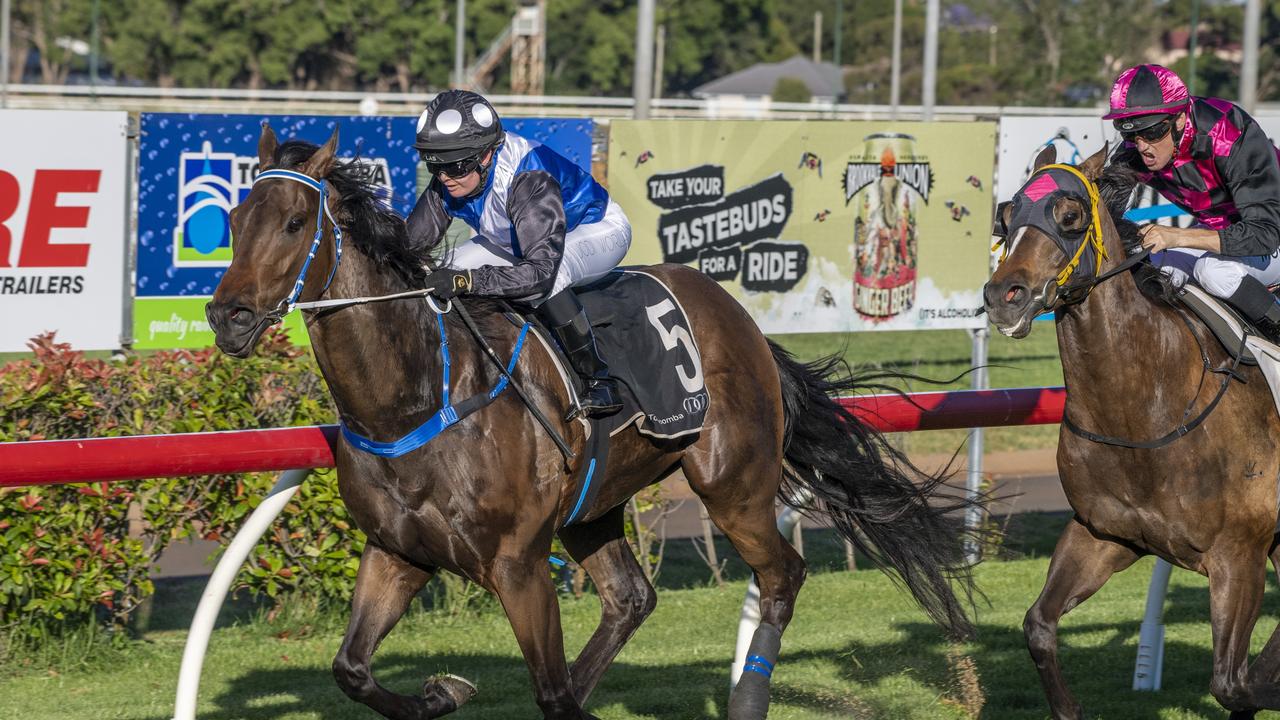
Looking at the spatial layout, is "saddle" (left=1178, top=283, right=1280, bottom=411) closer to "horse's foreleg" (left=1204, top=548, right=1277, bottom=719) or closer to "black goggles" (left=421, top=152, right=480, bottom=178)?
"horse's foreleg" (left=1204, top=548, right=1277, bottom=719)

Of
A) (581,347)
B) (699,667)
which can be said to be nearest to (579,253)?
(581,347)

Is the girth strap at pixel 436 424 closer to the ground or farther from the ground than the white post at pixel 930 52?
closer to the ground

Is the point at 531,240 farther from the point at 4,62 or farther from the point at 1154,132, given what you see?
the point at 4,62

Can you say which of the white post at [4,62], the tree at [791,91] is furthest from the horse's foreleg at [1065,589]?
the tree at [791,91]

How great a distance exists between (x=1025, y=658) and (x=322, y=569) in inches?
108

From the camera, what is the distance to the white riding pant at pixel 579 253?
13.4ft

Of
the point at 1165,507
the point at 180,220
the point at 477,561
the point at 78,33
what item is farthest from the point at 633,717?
the point at 78,33

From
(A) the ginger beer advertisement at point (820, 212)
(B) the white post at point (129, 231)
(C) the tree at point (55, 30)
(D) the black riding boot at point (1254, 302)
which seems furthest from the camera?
(C) the tree at point (55, 30)

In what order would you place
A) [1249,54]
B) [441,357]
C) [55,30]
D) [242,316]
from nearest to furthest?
[242,316] → [441,357] → [1249,54] → [55,30]

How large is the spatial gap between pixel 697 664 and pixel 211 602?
2.22 metres

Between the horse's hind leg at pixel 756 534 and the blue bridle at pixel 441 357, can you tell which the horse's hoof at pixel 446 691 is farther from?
the horse's hind leg at pixel 756 534

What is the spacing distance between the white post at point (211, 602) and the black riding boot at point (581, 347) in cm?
88

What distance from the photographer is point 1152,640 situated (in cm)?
523

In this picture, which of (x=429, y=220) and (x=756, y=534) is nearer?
(x=429, y=220)
